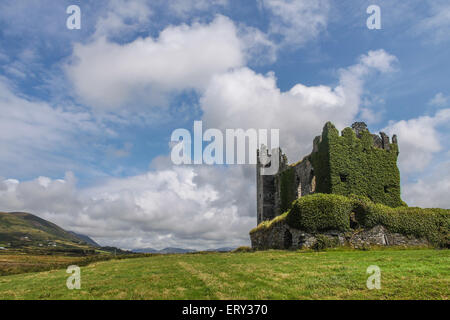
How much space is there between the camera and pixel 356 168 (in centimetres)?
3828

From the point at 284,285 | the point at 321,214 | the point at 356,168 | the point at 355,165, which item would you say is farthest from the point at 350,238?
the point at 284,285

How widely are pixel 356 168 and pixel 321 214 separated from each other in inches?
448

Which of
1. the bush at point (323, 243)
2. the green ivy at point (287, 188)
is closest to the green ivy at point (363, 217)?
the bush at point (323, 243)

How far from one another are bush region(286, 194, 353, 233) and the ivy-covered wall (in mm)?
6142

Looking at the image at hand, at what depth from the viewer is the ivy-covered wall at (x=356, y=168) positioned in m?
37.6

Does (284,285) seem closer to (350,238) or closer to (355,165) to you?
(350,238)

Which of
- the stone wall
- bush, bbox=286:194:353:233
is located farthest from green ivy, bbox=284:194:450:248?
the stone wall

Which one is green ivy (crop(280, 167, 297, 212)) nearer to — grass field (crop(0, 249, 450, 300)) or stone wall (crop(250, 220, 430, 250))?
stone wall (crop(250, 220, 430, 250))

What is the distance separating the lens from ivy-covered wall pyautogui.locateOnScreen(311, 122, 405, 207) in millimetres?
37625

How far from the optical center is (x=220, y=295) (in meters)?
11.0

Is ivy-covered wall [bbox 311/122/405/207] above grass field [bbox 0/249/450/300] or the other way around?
above
